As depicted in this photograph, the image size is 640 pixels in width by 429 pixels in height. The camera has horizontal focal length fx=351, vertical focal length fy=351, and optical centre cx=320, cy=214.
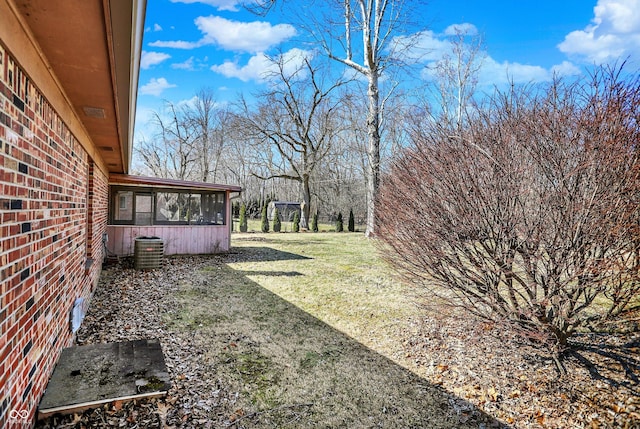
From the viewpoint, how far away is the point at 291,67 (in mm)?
21219

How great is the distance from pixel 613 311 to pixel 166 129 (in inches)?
1188

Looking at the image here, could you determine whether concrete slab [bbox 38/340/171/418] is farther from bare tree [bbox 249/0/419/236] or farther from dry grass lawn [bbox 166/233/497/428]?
bare tree [bbox 249/0/419/236]

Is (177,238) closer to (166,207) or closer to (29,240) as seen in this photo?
(166,207)

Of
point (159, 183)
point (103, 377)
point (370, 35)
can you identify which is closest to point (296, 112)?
point (370, 35)

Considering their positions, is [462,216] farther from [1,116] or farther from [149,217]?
[149,217]

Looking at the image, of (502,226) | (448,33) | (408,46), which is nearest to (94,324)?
(502,226)

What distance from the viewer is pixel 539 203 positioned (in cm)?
352

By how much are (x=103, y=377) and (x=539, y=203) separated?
4297 mm

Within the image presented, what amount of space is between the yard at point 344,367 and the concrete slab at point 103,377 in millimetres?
114

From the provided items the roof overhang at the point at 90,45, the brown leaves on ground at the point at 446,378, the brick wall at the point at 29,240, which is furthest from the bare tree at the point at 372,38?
the brick wall at the point at 29,240

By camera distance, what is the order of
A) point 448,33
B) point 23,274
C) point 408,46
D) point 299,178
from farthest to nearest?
point 299,178, point 448,33, point 408,46, point 23,274

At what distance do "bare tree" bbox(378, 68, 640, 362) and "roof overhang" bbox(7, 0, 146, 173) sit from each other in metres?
3.36

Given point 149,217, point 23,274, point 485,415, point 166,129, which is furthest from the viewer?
point 166,129

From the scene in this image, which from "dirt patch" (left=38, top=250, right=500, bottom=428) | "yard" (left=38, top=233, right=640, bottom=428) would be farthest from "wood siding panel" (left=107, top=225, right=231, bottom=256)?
"dirt patch" (left=38, top=250, right=500, bottom=428)
